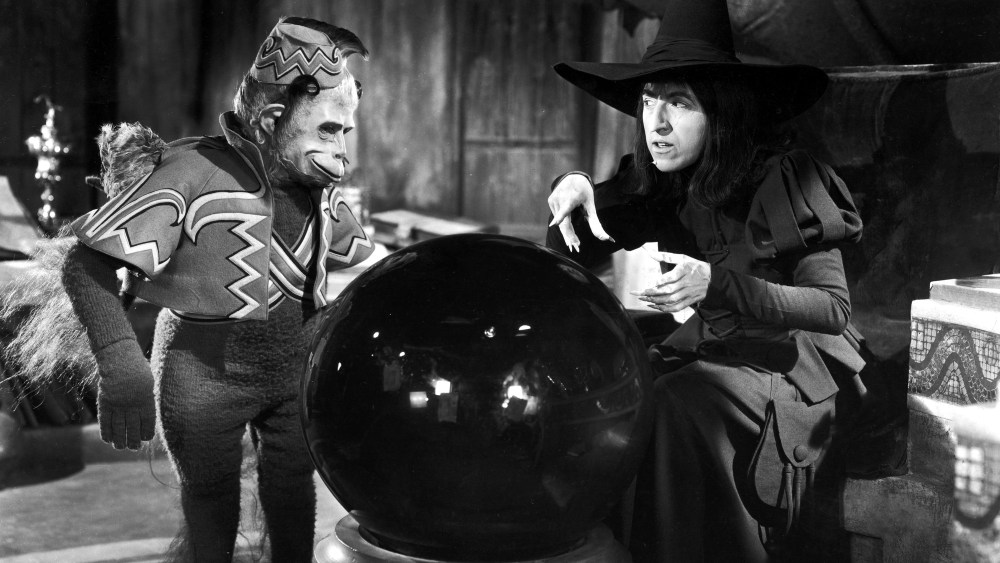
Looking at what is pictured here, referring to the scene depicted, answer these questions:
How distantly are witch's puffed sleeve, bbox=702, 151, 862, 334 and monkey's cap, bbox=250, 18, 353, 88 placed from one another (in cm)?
83

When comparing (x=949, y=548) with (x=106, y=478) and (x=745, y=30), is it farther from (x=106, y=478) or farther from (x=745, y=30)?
(x=106, y=478)

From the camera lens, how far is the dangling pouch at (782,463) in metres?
2.17

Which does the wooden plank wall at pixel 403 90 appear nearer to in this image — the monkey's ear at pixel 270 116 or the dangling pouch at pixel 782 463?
the monkey's ear at pixel 270 116

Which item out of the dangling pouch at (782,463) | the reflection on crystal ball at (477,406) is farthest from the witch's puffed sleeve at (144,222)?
the dangling pouch at (782,463)

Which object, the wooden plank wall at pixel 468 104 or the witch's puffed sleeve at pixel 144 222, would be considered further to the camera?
the wooden plank wall at pixel 468 104

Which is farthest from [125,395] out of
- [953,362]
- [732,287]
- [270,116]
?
[953,362]

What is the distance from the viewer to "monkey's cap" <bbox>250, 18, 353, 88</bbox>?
2.04 meters

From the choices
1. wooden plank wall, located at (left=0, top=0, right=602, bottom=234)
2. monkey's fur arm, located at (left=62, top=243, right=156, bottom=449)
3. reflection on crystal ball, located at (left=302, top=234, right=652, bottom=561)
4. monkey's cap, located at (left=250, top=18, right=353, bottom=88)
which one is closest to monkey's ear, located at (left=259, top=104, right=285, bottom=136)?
monkey's cap, located at (left=250, top=18, right=353, bottom=88)

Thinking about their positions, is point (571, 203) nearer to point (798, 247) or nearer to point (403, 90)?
point (798, 247)

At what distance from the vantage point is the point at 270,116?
Result: 6.78 ft

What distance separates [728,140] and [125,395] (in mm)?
1292

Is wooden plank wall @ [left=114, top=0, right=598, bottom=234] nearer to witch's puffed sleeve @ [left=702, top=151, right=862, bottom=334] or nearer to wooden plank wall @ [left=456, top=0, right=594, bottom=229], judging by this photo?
wooden plank wall @ [left=456, top=0, right=594, bottom=229]

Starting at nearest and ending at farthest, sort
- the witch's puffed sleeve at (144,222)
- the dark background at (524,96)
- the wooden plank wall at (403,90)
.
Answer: the witch's puffed sleeve at (144,222)
the dark background at (524,96)
the wooden plank wall at (403,90)

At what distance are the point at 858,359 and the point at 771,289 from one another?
436 mm
